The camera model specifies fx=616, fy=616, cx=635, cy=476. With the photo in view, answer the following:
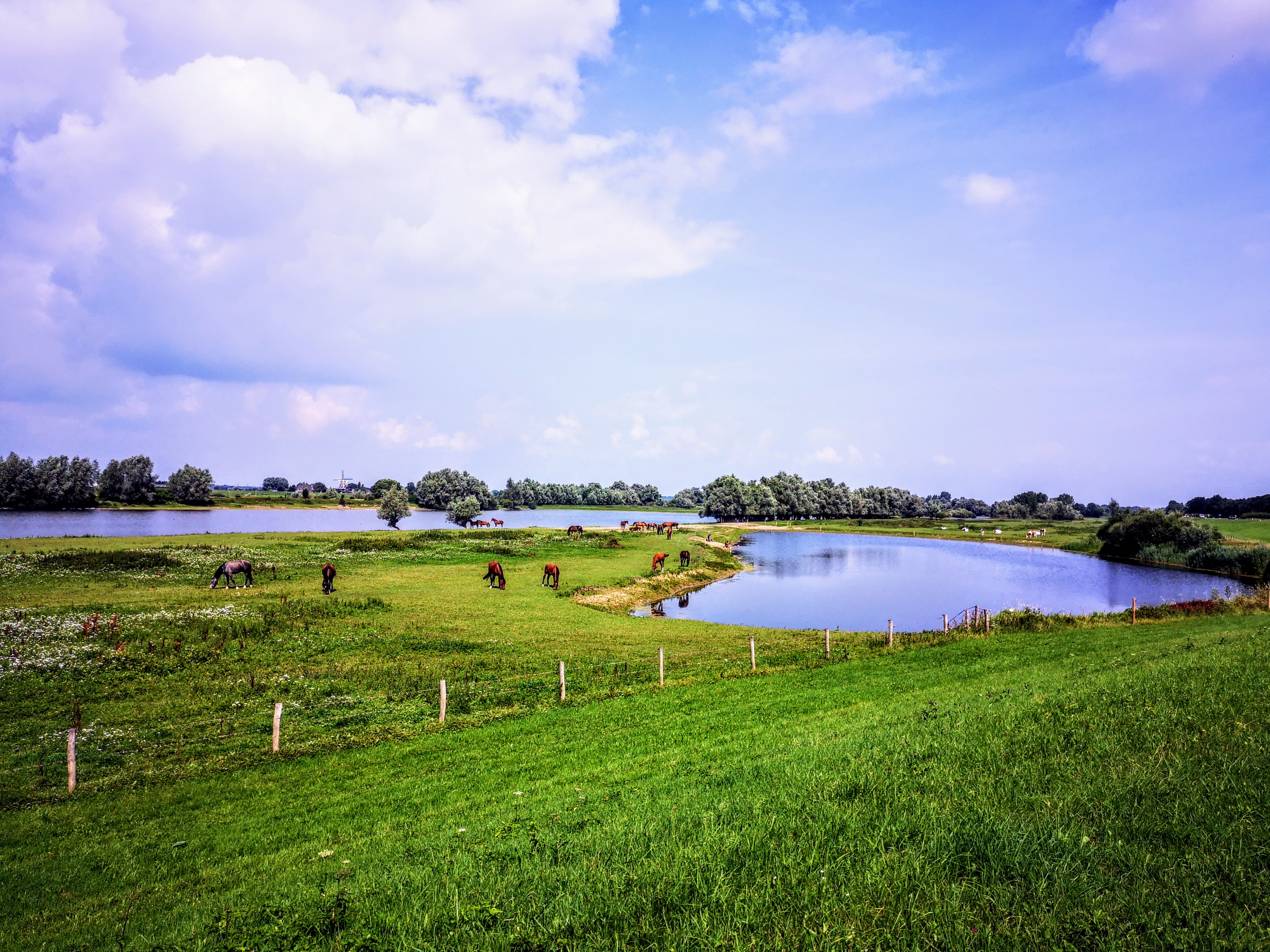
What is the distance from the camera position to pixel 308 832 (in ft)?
42.4

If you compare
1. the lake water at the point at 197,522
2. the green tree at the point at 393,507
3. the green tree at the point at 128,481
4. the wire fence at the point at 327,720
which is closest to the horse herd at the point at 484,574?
the wire fence at the point at 327,720

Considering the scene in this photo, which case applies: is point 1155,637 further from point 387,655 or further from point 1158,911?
point 387,655

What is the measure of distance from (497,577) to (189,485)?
153603 mm

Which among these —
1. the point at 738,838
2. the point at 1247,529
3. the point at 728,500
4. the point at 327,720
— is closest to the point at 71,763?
the point at 327,720

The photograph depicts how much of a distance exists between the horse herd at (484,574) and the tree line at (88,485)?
125 meters

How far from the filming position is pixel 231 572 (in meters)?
46.5

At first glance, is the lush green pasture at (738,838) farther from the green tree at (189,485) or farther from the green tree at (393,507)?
the green tree at (189,485)

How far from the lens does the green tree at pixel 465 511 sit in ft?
449

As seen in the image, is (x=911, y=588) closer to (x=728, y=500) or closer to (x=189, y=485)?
(x=728, y=500)

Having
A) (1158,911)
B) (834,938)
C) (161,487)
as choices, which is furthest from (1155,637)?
(161,487)

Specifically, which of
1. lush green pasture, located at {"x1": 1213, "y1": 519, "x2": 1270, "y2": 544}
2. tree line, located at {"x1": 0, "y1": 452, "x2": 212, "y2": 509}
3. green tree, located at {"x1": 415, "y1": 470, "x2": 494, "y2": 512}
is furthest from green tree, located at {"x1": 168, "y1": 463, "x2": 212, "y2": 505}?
lush green pasture, located at {"x1": 1213, "y1": 519, "x2": 1270, "y2": 544}

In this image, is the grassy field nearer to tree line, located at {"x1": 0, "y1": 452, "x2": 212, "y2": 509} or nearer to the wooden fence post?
the wooden fence post

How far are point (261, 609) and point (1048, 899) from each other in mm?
40758

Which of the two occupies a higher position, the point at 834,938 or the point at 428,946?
the point at 834,938
